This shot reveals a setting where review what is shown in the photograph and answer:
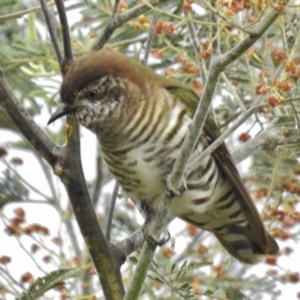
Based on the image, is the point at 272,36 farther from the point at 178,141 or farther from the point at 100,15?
the point at 178,141

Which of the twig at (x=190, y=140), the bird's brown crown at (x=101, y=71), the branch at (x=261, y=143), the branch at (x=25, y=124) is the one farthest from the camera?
the branch at (x=261, y=143)

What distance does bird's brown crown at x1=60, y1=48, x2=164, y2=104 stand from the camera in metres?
4.43

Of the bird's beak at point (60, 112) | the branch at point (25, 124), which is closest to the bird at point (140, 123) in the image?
the bird's beak at point (60, 112)

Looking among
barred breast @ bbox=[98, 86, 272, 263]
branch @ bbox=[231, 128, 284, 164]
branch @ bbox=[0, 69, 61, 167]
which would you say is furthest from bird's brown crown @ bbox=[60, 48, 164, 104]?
branch @ bbox=[231, 128, 284, 164]

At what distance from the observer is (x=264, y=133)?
17.3 ft

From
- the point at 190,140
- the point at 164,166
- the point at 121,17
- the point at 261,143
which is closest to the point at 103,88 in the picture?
the point at 164,166

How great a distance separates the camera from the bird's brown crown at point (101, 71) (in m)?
4.43

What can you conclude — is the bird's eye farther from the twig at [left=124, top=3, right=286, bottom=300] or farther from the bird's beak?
the twig at [left=124, top=3, right=286, bottom=300]

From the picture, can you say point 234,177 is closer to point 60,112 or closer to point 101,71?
point 101,71

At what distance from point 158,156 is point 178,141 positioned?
118 mm

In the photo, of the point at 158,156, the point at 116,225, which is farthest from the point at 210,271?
the point at 158,156

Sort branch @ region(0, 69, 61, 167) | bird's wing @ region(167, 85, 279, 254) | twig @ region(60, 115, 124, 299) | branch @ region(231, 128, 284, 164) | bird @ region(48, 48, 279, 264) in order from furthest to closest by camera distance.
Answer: branch @ region(231, 128, 284, 164) → bird's wing @ region(167, 85, 279, 254) → bird @ region(48, 48, 279, 264) → twig @ region(60, 115, 124, 299) → branch @ region(0, 69, 61, 167)

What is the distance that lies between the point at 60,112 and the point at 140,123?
16.4 inches

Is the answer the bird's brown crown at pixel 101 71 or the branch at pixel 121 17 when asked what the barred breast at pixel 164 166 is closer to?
the bird's brown crown at pixel 101 71
